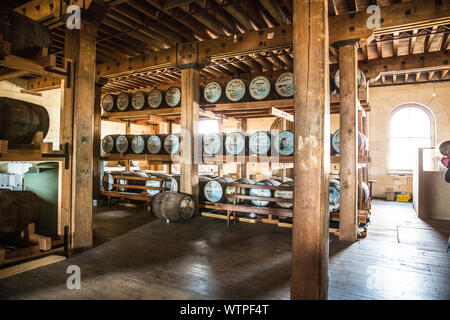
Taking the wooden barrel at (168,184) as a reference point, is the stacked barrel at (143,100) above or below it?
above

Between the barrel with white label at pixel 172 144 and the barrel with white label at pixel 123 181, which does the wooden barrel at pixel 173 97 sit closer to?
the barrel with white label at pixel 172 144

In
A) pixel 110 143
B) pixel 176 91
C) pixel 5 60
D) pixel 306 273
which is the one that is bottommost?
pixel 306 273

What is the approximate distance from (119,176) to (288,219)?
177 inches

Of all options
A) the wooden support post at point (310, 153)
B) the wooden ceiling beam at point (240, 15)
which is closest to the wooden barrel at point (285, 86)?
the wooden ceiling beam at point (240, 15)

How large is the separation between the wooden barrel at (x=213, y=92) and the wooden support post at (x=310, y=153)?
4191mm

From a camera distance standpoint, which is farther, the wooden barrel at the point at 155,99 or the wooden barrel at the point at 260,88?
the wooden barrel at the point at 155,99

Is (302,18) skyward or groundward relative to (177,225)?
skyward

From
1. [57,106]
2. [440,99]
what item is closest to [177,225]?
[57,106]

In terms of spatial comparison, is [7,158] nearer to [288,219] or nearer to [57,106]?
[288,219]

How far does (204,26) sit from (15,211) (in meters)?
4.73

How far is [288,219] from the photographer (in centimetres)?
560

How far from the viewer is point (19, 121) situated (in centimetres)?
336

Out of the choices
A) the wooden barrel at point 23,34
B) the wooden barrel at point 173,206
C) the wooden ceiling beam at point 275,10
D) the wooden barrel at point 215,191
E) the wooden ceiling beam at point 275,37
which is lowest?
the wooden barrel at point 173,206

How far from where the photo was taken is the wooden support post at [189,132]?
607 cm
